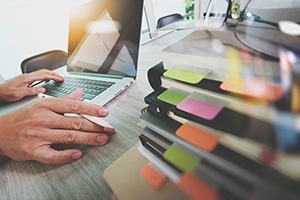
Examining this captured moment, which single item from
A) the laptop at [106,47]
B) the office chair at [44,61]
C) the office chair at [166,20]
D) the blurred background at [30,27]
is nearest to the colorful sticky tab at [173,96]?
the laptop at [106,47]

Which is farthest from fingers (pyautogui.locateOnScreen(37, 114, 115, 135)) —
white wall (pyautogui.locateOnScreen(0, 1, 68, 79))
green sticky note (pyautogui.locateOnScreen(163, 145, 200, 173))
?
white wall (pyautogui.locateOnScreen(0, 1, 68, 79))

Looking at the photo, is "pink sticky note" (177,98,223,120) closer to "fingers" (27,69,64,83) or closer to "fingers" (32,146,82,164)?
"fingers" (32,146,82,164)

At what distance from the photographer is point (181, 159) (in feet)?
0.73

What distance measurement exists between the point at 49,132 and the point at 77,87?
0.31 metres

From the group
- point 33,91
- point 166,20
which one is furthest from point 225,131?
point 166,20

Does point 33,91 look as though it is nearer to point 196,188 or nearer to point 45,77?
point 45,77

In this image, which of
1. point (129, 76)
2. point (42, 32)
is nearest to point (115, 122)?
point (129, 76)

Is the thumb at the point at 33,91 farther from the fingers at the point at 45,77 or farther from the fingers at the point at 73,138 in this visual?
the fingers at the point at 73,138

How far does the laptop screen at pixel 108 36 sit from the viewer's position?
0.66 metres

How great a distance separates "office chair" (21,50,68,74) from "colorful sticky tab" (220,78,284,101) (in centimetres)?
133

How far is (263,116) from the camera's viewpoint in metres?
0.19

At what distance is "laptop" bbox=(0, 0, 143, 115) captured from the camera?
0.64m

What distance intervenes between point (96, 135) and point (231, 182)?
33cm

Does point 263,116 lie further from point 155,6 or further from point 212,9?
point 155,6
